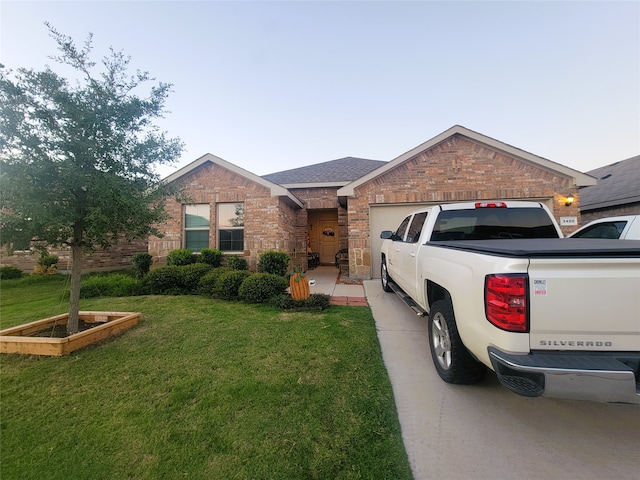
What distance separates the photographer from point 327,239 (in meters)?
13.2

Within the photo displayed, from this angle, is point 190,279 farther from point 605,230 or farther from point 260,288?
point 605,230

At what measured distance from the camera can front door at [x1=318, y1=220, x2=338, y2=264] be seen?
1315 cm

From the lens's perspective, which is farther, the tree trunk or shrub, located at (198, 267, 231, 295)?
shrub, located at (198, 267, 231, 295)

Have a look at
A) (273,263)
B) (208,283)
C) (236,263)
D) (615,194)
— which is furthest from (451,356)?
(615,194)

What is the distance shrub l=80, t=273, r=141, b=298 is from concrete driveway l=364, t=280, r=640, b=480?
721 centimetres

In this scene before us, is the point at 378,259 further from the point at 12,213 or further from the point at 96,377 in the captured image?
the point at 12,213

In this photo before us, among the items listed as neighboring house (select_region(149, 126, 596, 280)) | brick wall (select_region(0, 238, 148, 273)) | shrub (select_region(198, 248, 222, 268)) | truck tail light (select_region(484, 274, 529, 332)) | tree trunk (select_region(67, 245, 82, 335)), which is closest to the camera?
truck tail light (select_region(484, 274, 529, 332))

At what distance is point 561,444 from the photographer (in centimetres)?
171

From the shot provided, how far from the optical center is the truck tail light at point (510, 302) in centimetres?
152

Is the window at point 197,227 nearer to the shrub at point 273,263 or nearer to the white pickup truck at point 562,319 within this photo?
the shrub at point 273,263

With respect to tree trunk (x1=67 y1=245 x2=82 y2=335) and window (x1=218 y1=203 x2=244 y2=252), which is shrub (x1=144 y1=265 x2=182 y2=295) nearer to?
window (x1=218 y1=203 x2=244 y2=252)

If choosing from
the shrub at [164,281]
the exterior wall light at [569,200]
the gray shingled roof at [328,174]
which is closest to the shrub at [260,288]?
the shrub at [164,281]

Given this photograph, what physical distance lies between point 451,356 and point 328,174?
10744mm

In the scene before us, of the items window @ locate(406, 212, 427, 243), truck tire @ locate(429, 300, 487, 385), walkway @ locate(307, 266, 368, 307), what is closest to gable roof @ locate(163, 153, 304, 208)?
walkway @ locate(307, 266, 368, 307)
